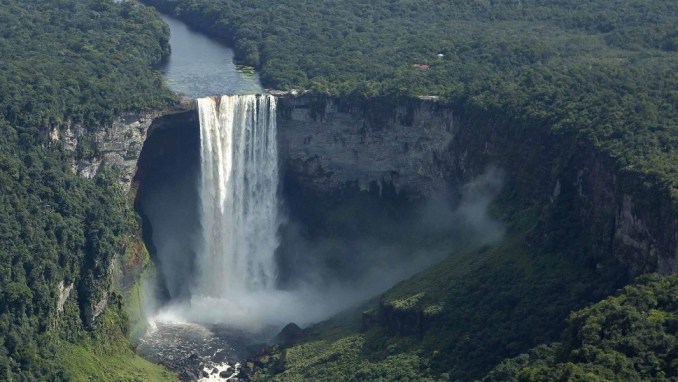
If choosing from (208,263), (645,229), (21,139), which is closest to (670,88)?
(645,229)

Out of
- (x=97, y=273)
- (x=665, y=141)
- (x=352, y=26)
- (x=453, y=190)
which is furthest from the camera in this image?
(x=352, y=26)

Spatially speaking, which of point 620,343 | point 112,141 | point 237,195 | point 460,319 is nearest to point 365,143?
point 237,195

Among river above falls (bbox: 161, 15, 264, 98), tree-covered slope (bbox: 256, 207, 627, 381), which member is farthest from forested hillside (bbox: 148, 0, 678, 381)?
river above falls (bbox: 161, 15, 264, 98)

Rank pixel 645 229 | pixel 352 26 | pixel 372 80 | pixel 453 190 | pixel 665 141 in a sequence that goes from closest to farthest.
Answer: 1. pixel 645 229
2. pixel 665 141
3. pixel 453 190
4. pixel 372 80
5. pixel 352 26

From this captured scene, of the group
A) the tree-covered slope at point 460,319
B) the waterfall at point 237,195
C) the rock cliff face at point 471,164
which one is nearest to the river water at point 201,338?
the tree-covered slope at point 460,319

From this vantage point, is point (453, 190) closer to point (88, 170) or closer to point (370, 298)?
point (370, 298)
